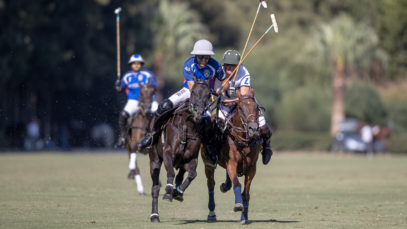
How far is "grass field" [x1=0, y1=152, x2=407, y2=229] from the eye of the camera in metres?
13.5

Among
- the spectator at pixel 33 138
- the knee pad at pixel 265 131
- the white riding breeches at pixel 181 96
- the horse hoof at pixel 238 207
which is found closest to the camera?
the horse hoof at pixel 238 207

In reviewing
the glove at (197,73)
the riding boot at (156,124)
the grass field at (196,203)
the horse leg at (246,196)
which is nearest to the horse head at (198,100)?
the glove at (197,73)

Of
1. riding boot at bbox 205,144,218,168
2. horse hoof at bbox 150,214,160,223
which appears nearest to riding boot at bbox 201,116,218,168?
riding boot at bbox 205,144,218,168

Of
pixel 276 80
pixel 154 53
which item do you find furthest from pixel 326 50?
pixel 154 53

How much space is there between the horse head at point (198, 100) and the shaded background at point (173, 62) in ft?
91.1

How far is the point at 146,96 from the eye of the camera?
20.0 metres

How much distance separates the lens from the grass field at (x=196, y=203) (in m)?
13.5

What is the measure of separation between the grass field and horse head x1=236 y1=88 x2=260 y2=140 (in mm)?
1460

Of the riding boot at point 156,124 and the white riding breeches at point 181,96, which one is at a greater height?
the white riding breeches at point 181,96

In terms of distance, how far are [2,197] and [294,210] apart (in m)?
6.28

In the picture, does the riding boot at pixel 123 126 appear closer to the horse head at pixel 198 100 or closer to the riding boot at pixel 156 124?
the riding boot at pixel 156 124

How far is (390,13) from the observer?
40.8m

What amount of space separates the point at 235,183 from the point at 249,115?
111 centimetres

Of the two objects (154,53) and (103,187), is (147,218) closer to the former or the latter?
(103,187)
